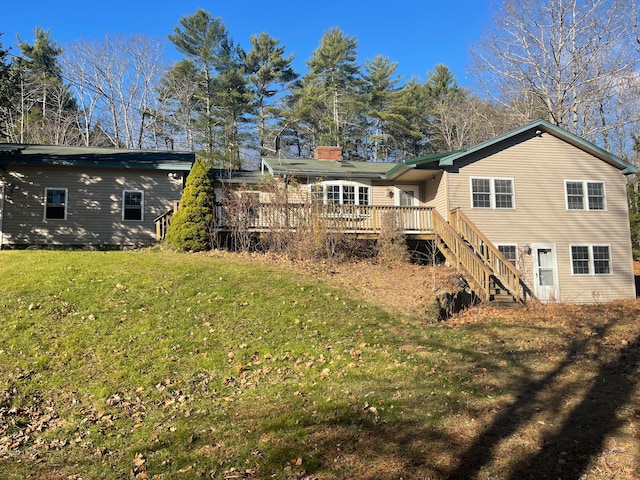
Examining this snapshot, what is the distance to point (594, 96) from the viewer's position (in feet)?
86.2

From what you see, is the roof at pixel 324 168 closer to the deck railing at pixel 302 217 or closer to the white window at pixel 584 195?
the deck railing at pixel 302 217

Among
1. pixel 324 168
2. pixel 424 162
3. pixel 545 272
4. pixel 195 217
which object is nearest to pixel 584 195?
pixel 545 272

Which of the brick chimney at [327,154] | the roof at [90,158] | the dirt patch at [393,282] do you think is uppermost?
the brick chimney at [327,154]

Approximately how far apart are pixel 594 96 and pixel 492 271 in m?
18.0

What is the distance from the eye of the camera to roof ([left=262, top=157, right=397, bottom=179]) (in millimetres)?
18656

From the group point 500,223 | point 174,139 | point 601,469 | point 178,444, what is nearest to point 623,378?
point 601,469

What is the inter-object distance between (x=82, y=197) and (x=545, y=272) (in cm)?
1787


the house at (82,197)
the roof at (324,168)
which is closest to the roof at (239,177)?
the roof at (324,168)

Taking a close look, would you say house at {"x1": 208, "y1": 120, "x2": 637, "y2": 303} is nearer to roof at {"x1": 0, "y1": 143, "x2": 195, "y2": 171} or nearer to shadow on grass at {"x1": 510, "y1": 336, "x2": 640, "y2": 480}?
roof at {"x1": 0, "y1": 143, "x2": 195, "y2": 171}

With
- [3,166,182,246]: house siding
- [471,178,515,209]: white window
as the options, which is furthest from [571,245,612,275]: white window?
[3,166,182,246]: house siding

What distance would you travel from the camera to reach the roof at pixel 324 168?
18.7 m

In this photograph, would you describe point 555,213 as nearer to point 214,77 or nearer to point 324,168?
point 324,168

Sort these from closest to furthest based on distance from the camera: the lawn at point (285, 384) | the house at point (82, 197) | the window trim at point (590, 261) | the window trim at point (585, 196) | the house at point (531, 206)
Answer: the lawn at point (285, 384) → the house at point (531, 206) → the house at point (82, 197) → the window trim at point (590, 261) → the window trim at point (585, 196)

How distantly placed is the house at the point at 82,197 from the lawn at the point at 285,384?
5822mm
